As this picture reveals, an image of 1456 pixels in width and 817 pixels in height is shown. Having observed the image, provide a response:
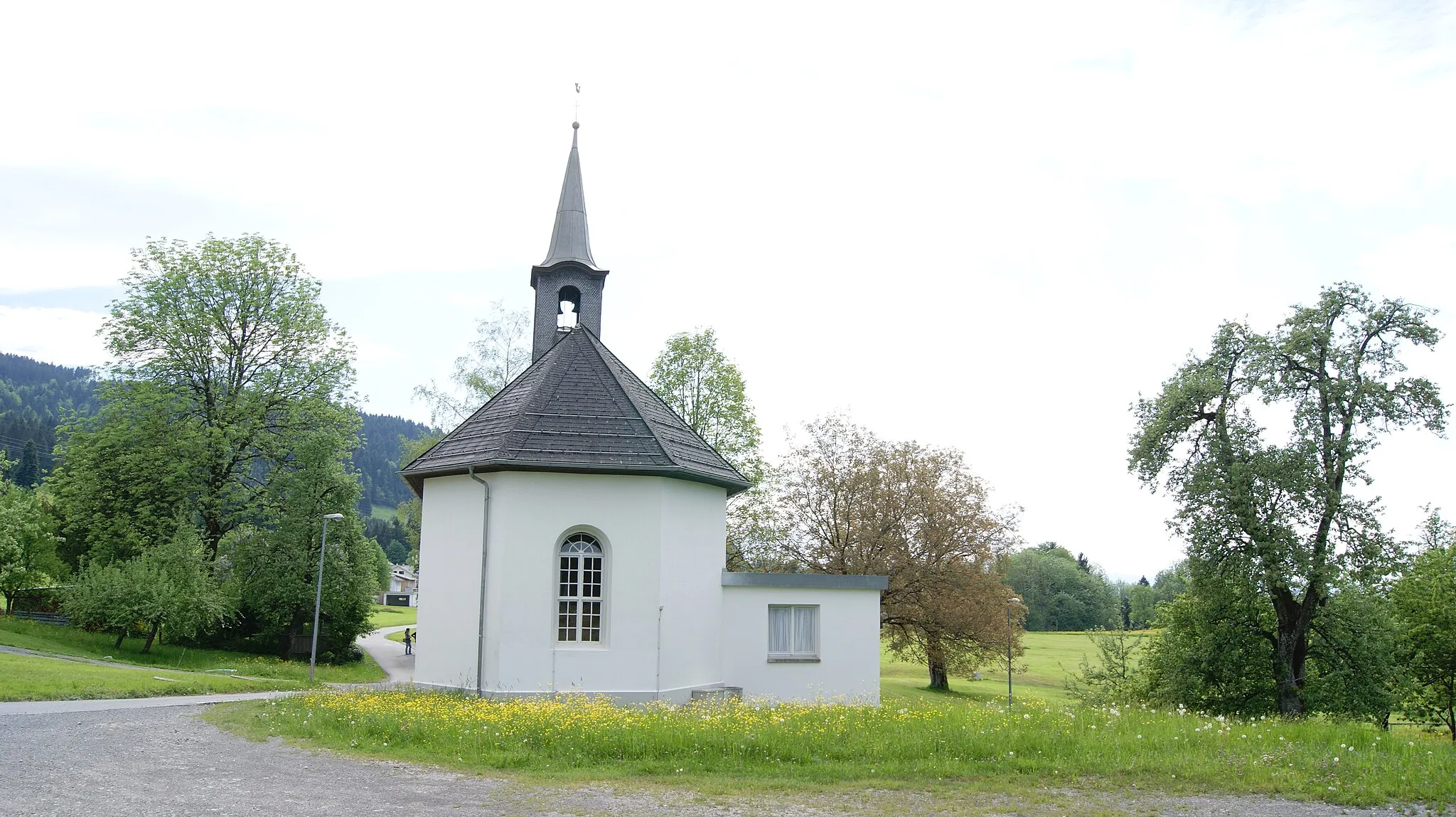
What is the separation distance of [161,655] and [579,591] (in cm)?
2394

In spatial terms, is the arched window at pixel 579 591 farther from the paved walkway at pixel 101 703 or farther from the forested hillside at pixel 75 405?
the forested hillside at pixel 75 405

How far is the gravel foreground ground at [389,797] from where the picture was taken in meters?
9.23

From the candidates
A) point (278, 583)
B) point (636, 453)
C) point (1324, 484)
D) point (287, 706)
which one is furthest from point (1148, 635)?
point (278, 583)

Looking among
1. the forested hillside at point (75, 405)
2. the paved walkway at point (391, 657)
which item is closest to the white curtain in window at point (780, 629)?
the paved walkway at point (391, 657)

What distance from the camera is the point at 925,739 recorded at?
39.1ft

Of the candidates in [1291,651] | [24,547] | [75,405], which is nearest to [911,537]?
[1291,651]

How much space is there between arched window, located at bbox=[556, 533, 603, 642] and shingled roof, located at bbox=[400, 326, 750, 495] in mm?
1618

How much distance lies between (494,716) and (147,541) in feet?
93.5

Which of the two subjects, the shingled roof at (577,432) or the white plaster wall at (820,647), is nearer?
the shingled roof at (577,432)

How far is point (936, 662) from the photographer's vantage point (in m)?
37.0

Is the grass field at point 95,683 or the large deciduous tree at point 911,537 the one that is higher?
the large deciduous tree at point 911,537

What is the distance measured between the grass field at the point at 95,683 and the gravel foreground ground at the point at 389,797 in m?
8.58

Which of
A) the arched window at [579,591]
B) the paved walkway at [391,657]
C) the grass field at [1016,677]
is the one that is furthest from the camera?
the grass field at [1016,677]

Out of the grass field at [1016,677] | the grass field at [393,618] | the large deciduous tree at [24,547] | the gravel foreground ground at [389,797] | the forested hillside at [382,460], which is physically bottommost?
the grass field at [393,618]
